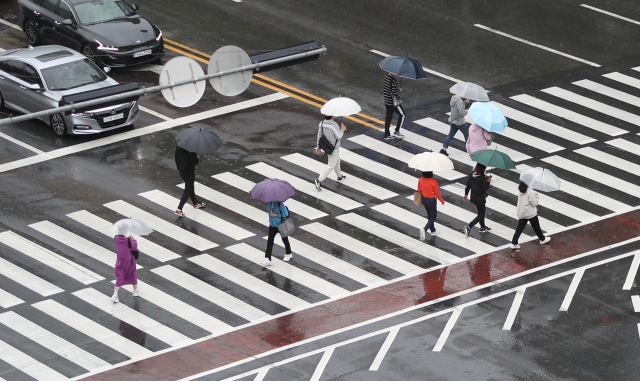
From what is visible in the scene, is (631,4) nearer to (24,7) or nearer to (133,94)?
(24,7)

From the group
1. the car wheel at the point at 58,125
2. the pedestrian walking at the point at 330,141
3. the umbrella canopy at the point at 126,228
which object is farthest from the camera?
the car wheel at the point at 58,125

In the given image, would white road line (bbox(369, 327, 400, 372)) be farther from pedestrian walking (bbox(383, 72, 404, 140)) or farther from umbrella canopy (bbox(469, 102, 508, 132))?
pedestrian walking (bbox(383, 72, 404, 140))

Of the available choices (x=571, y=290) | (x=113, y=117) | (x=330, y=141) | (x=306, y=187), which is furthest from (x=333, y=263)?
(x=113, y=117)

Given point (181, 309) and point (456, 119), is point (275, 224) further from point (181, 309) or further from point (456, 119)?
point (456, 119)

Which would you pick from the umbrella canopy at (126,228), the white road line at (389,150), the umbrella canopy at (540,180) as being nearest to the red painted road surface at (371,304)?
the umbrella canopy at (540,180)

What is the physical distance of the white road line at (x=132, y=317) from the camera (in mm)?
18000

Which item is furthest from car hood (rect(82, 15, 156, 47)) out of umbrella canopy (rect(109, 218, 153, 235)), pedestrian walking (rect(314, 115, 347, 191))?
umbrella canopy (rect(109, 218, 153, 235))

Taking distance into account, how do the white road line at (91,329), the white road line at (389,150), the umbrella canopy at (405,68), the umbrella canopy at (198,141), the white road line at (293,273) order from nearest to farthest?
the white road line at (91,329), the white road line at (293,273), the umbrella canopy at (198,141), the white road line at (389,150), the umbrella canopy at (405,68)

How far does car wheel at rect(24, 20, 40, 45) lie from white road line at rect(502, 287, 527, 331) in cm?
1716

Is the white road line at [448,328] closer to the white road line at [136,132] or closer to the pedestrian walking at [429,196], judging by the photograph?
the pedestrian walking at [429,196]

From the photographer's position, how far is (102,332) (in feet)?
59.5

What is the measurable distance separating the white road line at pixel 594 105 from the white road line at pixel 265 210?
28.7 ft

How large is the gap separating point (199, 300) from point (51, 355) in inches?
110

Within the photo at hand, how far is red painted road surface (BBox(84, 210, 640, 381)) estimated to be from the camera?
17250mm
